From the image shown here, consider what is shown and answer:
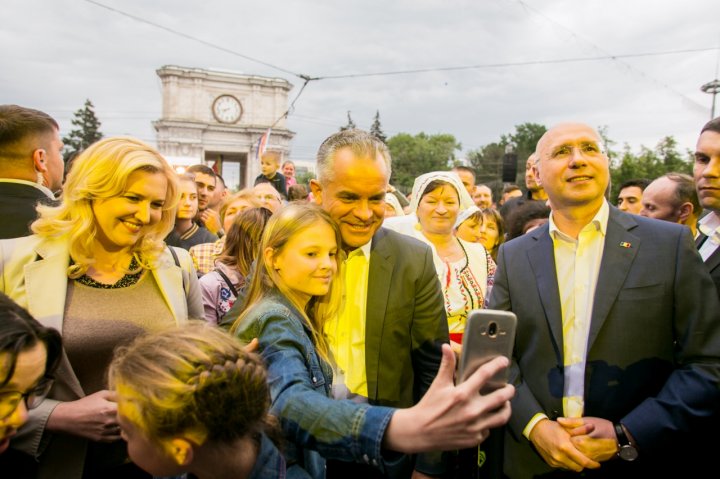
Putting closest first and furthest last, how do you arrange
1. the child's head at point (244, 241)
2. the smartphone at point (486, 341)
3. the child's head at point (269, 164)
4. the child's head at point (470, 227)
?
the smartphone at point (486, 341) → the child's head at point (244, 241) → the child's head at point (470, 227) → the child's head at point (269, 164)

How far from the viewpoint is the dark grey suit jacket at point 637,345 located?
2.00m

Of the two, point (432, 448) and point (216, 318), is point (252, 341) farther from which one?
point (216, 318)

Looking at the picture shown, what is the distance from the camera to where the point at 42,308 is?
2088 mm

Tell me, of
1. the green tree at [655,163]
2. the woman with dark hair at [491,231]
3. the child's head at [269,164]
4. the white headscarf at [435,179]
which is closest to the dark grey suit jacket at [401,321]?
the white headscarf at [435,179]

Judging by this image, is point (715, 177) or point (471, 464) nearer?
point (715, 177)

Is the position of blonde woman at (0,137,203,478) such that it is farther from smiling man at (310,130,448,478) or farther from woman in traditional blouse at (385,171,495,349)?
woman in traditional blouse at (385,171,495,349)

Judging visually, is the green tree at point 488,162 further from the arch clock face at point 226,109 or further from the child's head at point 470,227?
the child's head at point 470,227

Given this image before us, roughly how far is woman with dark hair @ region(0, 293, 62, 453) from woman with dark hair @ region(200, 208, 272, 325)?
1.79m

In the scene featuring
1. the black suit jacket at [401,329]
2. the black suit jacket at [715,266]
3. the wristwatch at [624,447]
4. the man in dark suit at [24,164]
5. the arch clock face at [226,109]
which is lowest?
the wristwatch at [624,447]

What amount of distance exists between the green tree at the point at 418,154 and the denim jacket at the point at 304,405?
214ft

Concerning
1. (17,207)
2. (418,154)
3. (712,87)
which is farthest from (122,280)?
(418,154)

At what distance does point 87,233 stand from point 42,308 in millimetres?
390

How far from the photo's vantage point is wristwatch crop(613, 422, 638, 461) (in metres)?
2.03

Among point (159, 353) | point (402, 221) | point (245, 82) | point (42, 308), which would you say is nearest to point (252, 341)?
point (159, 353)
